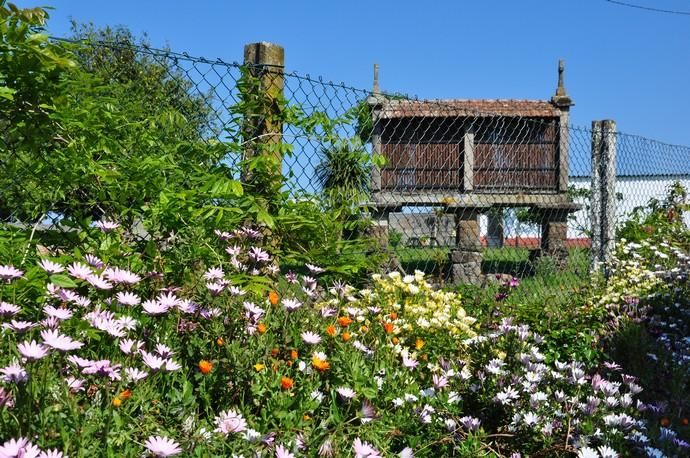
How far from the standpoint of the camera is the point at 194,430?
68.6 inches

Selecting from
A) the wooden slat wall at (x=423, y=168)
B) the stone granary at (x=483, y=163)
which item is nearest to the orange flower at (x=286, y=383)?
the stone granary at (x=483, y=163)

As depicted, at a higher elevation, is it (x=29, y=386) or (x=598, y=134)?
(x=598, y=134)

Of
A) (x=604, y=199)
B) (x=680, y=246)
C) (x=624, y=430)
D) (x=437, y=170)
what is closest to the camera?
(x=624, y=430)

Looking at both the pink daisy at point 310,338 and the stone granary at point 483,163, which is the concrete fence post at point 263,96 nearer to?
the pink daisy at point 310,338

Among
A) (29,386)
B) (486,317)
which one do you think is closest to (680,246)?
(486,317)

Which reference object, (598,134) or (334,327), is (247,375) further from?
(598,134)

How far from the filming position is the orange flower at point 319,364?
2.03 metres

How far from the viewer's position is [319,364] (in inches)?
80.0

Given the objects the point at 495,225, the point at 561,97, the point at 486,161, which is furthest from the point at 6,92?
the point at 495,225

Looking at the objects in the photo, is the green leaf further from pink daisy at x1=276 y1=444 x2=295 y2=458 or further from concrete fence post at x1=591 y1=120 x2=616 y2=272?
concrete fence post at x1=591 y1=120 x2=616 y2=272

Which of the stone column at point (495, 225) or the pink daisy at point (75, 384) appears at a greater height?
the pink daisy at point (75, 384)

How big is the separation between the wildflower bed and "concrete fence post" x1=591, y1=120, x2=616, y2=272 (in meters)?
5.14

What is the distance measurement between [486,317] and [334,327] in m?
2.51

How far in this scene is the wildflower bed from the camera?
1583mm
